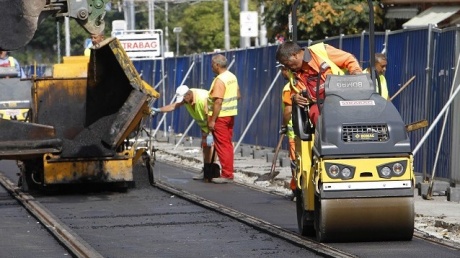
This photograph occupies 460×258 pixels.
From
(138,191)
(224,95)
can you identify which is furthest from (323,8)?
(138,191)

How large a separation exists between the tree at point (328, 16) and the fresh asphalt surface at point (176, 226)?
13965 millimetres

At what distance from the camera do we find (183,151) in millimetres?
29219

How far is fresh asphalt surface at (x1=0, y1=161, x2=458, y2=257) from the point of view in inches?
469

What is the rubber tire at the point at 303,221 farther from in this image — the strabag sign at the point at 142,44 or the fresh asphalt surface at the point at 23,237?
the strabag sign at the point at 142,44

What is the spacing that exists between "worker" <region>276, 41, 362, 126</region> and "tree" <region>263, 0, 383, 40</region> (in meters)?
20.2

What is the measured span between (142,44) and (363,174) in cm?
2723

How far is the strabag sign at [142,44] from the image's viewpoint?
38656 millimetres

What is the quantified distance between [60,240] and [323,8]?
2121 centimetres

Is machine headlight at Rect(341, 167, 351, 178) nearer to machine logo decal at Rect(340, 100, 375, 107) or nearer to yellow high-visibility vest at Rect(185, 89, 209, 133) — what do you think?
machine logo decal at Rect(340, 100, 375, 107)

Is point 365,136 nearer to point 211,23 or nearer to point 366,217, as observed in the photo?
point 366,217

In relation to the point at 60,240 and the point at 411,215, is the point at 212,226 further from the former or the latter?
the point at 411,215

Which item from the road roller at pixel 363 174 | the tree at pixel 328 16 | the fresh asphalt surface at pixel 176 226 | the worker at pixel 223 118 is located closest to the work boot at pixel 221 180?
the worker at pixel 223 118

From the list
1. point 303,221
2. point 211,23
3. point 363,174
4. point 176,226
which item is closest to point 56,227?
point 176,226

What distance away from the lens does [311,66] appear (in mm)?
12766
